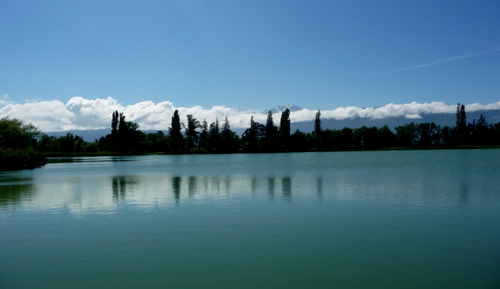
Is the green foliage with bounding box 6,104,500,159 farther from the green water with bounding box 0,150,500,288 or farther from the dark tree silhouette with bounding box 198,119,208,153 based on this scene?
the green water with bounding box 0,150,500,288

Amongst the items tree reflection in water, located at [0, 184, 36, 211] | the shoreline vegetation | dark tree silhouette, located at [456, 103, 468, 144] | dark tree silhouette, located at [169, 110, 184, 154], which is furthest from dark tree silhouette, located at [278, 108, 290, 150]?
tree reflection in water, located at [0, 184, 36, 211]

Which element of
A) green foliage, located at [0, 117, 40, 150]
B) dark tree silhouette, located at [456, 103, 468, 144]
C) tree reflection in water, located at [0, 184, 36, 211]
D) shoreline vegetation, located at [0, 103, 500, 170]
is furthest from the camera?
dark tree silhouette, located at [456, 103, 468, 144]

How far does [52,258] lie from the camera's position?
34.7 ft

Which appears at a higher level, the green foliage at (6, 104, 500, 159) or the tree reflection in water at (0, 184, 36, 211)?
the green foliage at (6, 104, 500, 159)

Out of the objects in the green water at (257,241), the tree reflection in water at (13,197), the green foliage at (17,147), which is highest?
the green foliage at (17,147)

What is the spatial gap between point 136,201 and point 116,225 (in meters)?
6.39

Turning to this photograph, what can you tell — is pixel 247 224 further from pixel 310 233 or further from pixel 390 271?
pixel 390 271

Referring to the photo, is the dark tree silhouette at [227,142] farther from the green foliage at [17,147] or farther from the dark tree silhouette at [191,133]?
the green foliage at [17,147]

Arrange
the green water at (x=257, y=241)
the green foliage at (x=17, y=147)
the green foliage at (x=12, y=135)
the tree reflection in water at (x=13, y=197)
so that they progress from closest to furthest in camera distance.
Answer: the green water at (x=257, y=241), the tree reflection in water at (x=13, y=197), the green foliage at (x=17, y=147), the green foliage at (x=12, y=135)

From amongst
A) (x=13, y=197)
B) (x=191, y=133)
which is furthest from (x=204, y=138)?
(x=13, y=197)

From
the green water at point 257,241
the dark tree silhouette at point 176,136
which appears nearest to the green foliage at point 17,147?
the green water at point 257,241

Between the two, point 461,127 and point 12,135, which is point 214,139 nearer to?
point 12,135

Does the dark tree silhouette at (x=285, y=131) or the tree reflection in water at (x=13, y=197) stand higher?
the dark tree silhouette at (x=285, y=131)

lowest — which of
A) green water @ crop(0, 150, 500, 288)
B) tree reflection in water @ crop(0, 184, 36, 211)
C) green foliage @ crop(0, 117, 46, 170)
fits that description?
green water @ crop(0, 150, 500, 288)
